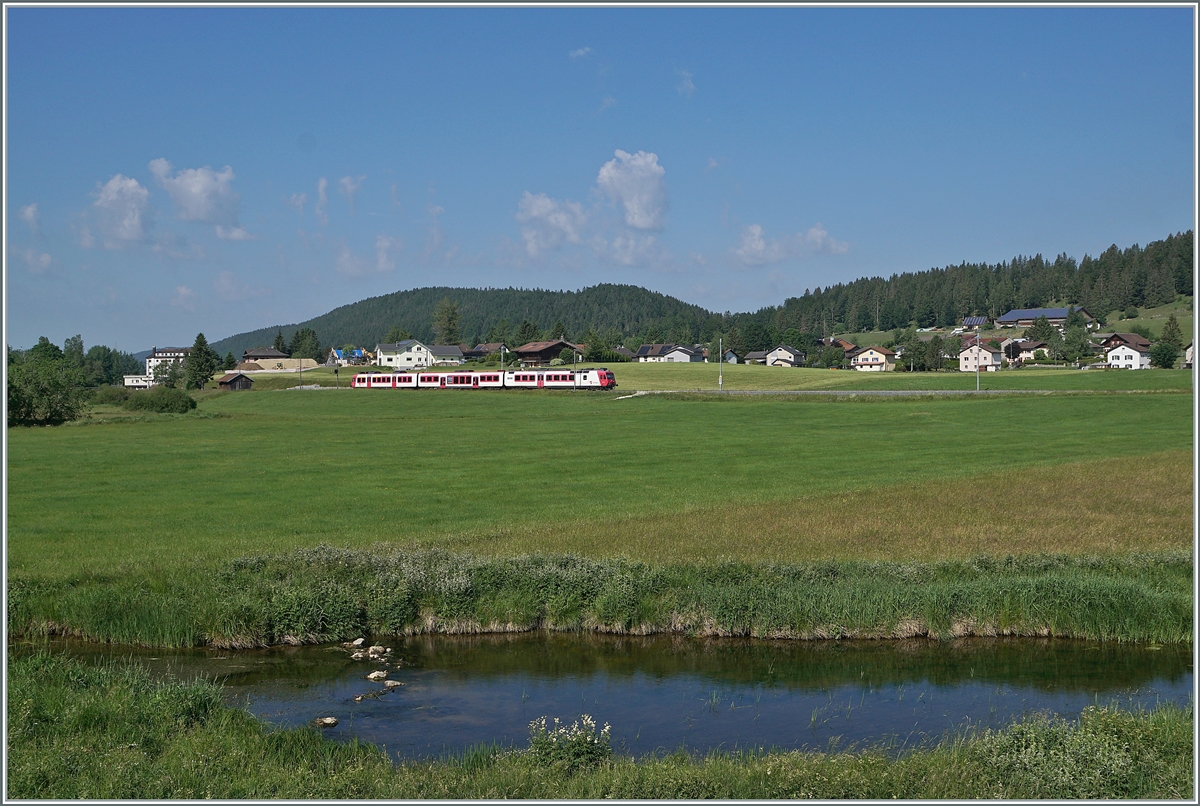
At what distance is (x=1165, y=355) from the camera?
127m

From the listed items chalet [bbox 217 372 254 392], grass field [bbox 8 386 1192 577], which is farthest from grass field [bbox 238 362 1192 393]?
grass field [bbox 8 386 1192 577]

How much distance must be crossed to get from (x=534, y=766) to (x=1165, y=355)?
453 ft

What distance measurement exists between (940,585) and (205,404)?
9546 cm

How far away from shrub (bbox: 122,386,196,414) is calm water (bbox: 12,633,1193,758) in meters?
73.9

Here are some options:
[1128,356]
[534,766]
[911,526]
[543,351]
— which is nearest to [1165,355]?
[1128,356]

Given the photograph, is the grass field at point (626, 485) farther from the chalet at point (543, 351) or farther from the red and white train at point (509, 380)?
the chalet at point (543, 351)

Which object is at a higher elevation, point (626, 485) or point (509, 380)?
point (509, 380)

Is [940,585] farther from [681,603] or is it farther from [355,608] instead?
[355,608]

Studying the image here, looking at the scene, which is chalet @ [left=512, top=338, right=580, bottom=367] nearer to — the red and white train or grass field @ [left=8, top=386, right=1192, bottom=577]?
the red and white train

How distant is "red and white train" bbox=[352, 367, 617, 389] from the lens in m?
112

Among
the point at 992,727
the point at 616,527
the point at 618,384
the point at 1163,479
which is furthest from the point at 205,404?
the point at 992,727

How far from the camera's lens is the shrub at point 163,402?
288ft

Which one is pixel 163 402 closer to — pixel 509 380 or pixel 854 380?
pixel 509 380

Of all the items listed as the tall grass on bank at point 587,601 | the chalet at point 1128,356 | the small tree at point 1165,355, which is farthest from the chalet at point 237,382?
the tall grass on bank at point 587,601
